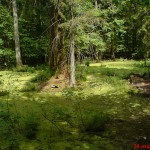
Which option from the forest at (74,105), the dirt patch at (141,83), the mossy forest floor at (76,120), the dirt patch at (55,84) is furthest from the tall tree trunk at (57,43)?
the dirt patch at (141,83)

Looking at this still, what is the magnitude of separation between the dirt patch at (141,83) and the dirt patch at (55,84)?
3119 millimetres

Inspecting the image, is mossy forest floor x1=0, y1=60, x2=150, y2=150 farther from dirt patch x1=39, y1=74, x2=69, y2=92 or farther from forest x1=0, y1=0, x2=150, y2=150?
dirt patch x1=39, y1=74, x2=69, y2=92

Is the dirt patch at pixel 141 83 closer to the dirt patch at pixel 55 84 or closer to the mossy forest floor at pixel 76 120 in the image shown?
the mossy forest floor at pixel 76 120

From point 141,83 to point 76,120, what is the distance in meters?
6.32

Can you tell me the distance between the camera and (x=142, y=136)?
646cm

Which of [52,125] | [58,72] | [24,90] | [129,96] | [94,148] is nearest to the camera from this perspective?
[94,148]

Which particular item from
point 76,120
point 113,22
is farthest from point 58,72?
point 113,22

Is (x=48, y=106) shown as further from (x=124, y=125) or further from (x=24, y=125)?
(x=124, y=125)

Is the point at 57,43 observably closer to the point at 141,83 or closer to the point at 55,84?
the point at 55,84

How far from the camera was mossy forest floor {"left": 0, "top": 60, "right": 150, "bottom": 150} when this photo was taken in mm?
6105

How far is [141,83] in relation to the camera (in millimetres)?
13234

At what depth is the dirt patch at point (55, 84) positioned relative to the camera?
12.2 m

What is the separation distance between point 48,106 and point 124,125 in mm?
2995

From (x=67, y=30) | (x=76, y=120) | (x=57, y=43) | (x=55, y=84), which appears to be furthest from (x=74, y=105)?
(x=67, y=30)
